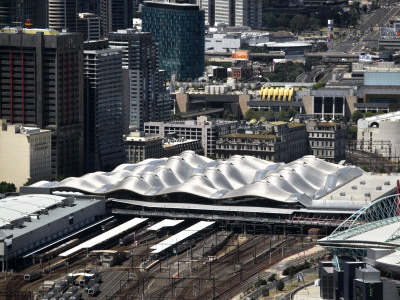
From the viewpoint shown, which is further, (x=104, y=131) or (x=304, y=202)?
(x=104, y=131)

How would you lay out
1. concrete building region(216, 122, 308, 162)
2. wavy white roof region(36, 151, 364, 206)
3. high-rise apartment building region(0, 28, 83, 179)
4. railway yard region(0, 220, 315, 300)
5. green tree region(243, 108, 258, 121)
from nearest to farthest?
1. railway yard region(0, 220, 315, 300)
2. wavy white roof region(36, 151, 364, 206)
3. high-rise apartment building region(0, 28, 83, 179)
4. concrete building region(216, 122, 308, 162)
5. green tree region(243, 108, 258, 121)

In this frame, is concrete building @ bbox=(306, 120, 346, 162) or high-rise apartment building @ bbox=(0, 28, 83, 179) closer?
high-rise apartment building @ bbox=(0, 28, 83, 179)

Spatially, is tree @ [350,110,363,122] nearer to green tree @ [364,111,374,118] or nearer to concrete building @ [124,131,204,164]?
green tree @ [364,111,374,118]

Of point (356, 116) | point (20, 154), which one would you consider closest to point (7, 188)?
point (20, 154)

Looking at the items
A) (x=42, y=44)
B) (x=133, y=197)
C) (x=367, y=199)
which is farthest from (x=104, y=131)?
(x=367, y=199)

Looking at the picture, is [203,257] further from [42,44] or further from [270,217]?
[42,44]

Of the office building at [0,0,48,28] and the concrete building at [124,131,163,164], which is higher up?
the office building at [0,0,48,28]

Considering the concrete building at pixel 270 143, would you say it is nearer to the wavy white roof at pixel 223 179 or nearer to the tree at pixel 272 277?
the wavy white roof at pixel 223 179

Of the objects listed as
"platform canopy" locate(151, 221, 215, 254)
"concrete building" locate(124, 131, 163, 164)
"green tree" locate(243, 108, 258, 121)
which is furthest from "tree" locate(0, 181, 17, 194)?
"green tree" locate(243, 108, 258, 121)

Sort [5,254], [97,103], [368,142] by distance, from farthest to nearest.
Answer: [368,142] < [97,103] < [5,254]
